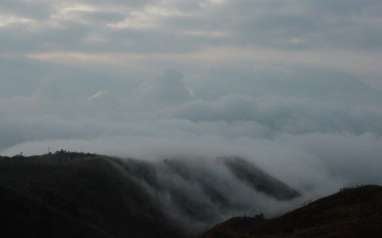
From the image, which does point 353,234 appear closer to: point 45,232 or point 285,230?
point 285,230

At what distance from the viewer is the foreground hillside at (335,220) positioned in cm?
6738

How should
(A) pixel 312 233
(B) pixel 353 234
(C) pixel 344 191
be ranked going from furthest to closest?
(C) pixel 344 191, (A) pixel 312 233, (B) pixel 353 234

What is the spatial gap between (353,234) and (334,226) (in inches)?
207

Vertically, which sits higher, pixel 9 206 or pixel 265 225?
pixel 9 206

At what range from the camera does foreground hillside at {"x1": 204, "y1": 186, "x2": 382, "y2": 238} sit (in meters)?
67.4

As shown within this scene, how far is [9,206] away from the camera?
199750 mm

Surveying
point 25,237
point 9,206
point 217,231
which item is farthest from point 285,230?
point 9,206

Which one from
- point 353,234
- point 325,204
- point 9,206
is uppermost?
point 9,206

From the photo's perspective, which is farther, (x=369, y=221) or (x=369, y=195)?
(x=369, y=195)

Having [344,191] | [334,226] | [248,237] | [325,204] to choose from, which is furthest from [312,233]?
[344,191]

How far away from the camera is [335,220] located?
76.5 meters

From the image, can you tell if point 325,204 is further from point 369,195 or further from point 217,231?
point 217,231

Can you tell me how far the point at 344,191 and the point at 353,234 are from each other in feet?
95.4

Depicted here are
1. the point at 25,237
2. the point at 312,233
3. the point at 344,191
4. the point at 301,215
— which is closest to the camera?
the point at 312,233
